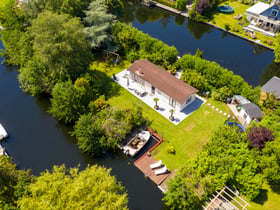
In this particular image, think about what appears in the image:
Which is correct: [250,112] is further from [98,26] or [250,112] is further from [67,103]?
[98,26]

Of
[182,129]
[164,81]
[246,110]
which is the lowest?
[182,129]

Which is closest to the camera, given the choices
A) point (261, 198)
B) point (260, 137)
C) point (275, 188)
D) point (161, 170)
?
point (261, 198)

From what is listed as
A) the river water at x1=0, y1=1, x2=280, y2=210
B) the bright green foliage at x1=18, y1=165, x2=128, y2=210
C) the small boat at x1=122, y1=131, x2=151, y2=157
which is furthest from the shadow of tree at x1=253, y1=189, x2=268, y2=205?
the bright green foliage at x1=18, y1=165, x2=128, y2=210

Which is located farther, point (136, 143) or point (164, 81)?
point (164, 81)

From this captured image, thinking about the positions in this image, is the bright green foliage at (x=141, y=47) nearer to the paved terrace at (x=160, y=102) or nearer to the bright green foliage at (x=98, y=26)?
the bright green foliage at (x=98, y=26)

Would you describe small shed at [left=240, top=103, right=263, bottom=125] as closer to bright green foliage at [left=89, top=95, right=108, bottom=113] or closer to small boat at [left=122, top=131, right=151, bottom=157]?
small boat at [left=122, top=131, right=151, bottom=157]

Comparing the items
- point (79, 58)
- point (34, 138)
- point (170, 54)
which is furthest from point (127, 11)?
point (34, 138)

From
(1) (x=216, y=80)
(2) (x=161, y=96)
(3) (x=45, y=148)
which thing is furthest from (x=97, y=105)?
(1) (x=216, y=80)
